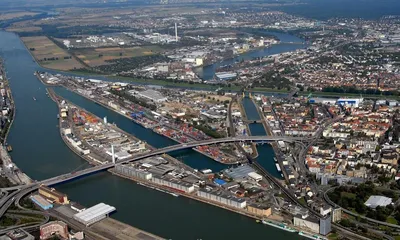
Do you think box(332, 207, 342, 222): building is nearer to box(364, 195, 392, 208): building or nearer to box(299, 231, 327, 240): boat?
box(299, 231, 327, 240): boat

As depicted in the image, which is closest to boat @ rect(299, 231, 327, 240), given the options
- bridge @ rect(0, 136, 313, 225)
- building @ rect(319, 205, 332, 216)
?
building @ rect(319, 205, 332, 216)

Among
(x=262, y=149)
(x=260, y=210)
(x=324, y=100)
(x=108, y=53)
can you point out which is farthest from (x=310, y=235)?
(x=108, y=53)

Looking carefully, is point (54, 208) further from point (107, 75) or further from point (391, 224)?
point (107, 75)

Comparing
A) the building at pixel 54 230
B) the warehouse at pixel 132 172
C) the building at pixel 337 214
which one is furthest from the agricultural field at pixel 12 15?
the building at pixel 337 214

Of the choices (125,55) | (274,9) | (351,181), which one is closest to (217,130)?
(351,181)

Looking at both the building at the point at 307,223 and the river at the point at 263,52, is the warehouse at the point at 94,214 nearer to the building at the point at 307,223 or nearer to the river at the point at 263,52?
the building at the point at 307,223

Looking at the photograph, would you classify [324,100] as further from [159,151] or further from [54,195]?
[54,195]
